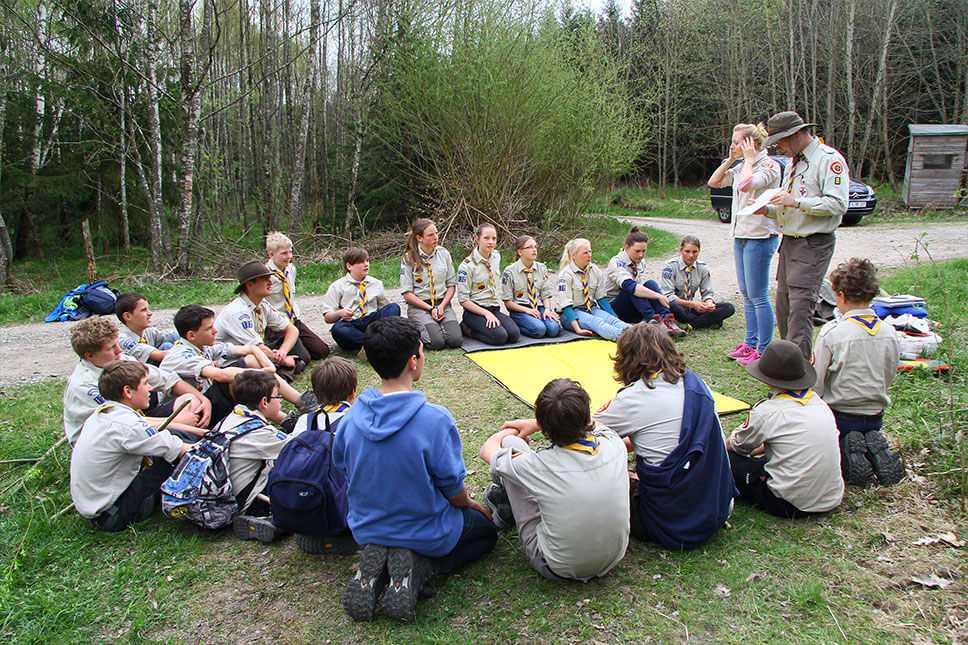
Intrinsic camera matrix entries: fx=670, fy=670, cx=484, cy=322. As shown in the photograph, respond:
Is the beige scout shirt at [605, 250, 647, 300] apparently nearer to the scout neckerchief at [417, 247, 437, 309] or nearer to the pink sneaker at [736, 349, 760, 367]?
the pink sneaker at [736, 349, 760, 367]

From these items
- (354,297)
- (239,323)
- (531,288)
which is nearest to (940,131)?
(531,288)

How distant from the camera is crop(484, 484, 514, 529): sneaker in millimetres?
3002

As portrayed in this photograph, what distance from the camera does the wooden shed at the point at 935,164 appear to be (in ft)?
49.3

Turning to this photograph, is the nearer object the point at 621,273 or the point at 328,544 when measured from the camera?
the point at 328,544

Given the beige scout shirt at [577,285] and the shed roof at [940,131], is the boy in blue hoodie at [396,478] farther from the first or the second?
the shed roof at [940,131]

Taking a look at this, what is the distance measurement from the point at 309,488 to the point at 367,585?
45 cm

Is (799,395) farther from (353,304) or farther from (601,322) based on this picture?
(353,304)

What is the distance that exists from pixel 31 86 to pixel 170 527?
1244cm

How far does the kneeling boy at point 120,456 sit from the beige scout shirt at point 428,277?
3.40 meters

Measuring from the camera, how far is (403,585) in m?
2.42

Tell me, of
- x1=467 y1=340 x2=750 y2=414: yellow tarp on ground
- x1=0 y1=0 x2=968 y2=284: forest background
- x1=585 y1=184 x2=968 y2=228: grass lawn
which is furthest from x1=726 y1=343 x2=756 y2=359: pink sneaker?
x1=585 y1=184 x2=968 y2=228: grass lawn

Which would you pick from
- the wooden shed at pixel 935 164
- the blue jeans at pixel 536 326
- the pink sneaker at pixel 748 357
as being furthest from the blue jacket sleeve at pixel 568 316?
the wooden shed at pixel 935 164

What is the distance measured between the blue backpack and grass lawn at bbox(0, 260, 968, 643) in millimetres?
225

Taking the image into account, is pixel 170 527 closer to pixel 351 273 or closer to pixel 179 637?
pixel 179 637
